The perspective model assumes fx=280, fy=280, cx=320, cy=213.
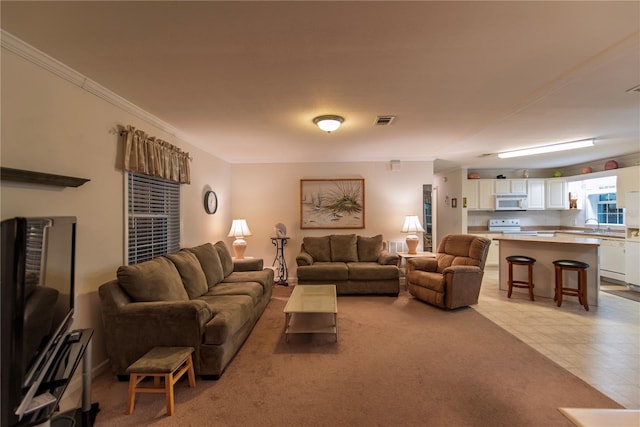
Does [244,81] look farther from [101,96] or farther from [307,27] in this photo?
[101,96]

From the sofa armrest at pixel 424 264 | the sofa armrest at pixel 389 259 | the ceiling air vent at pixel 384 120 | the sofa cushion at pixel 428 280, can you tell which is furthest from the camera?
the sofa armrest at pixel 389 259

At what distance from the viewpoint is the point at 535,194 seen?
6.89 meters

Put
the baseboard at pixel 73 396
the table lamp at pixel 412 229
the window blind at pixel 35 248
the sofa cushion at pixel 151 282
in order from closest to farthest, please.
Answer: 1. the window blind at pixel 35 248
2. the baseboard at pixel 73 396
3. the sofa cushion at pixel 151 282
4. the table lamp at pixel 412 229

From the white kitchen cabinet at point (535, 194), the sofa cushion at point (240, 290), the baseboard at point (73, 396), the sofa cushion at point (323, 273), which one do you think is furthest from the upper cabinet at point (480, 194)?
the baseboard at point (73, 396)

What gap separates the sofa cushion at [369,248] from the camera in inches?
207

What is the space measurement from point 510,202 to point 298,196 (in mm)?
5171

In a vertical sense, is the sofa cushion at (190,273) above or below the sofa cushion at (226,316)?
above

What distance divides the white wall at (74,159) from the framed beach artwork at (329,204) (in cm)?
316

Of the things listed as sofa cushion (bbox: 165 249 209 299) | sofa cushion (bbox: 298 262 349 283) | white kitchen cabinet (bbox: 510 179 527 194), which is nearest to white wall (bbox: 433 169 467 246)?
white kitchen cabinet (bbox: 510 179 527 194)

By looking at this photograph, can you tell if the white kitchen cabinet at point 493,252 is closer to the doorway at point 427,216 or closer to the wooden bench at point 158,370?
the doorway at point 427,216

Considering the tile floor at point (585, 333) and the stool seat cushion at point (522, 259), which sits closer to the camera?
the tile floor at point (585, 333)

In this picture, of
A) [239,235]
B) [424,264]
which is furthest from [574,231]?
[239,235]

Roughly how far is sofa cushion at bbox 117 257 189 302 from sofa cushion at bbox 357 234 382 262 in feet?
10.7

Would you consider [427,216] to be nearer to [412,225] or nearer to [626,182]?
[412,225]
